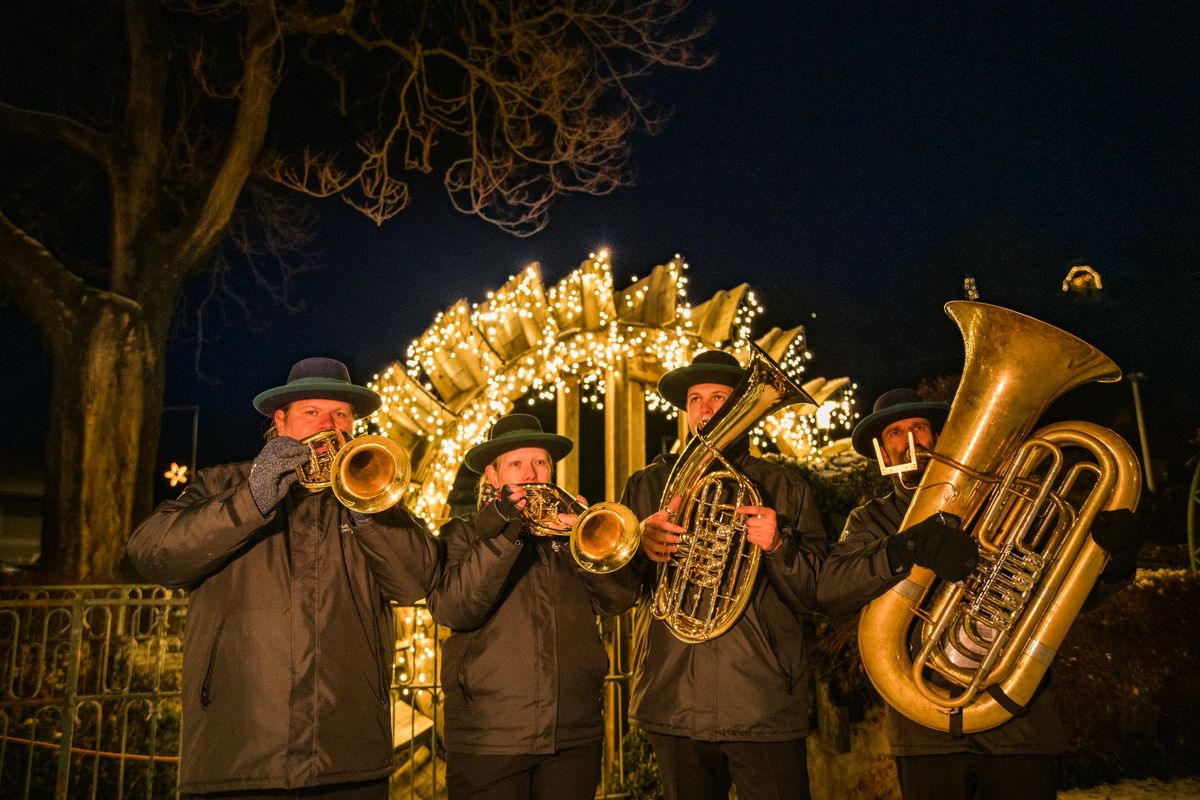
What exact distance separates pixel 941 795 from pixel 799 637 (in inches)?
33.1

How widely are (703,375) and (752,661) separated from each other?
1.40 meters

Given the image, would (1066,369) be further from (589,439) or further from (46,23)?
(46,23)

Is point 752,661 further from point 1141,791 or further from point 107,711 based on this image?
point 107,711

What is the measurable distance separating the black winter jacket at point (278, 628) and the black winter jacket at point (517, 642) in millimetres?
292

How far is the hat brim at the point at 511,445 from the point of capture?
3857 millimetres

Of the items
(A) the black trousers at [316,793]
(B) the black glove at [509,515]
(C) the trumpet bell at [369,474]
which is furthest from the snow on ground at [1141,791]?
(C) the trumpet bell at [369,474]

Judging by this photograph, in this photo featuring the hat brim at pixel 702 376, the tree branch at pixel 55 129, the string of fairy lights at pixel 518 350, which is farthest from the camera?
the tree branch at pixel 55 129

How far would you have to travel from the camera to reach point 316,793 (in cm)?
286

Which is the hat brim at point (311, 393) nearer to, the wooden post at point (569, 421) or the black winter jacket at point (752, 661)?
the black winter jacket at point (752, 661)

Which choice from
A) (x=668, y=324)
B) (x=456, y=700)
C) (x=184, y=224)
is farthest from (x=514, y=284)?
(x=456, y=700)

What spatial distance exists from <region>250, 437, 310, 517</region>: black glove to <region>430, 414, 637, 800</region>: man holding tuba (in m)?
0.84

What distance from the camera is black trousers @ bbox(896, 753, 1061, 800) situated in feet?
10.8

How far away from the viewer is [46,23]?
33.0 ft

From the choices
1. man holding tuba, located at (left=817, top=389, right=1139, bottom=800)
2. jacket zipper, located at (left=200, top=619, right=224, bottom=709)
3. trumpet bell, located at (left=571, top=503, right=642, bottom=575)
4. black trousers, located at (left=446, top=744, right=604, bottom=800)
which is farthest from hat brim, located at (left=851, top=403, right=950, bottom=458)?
jacket zipper, located at (left=200, top=619, right=224, bottom=709)
